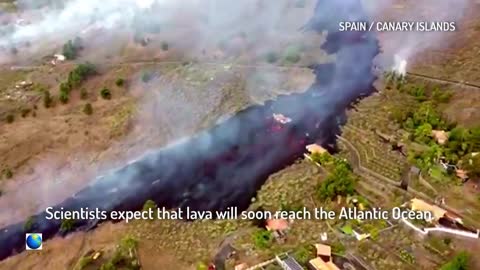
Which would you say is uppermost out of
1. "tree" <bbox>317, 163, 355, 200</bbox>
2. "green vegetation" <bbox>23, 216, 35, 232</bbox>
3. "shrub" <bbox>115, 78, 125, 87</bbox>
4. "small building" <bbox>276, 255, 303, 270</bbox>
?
"shrub" <bbox>115, 78, 125, 87</bbox>

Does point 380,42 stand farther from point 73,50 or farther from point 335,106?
point 73,50

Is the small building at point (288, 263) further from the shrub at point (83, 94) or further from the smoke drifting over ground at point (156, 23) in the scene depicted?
the smoke drifting over ground at point (156, 23)

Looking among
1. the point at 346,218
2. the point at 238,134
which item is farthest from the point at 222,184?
the point at 346,218

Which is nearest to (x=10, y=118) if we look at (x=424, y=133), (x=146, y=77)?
(x=146, y=77)

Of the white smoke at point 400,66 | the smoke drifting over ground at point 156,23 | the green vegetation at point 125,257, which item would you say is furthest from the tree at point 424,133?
the green vegetation at point 125,257

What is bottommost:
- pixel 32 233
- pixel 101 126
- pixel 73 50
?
pixel 32 233

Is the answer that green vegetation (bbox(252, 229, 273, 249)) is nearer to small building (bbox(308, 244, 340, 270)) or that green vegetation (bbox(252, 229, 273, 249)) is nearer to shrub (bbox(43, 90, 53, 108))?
small building (bbox(308, 244, 340, 270))

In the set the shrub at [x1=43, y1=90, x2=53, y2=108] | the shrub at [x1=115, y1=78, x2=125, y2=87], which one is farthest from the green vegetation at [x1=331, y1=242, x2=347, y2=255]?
the shrub at [x1=43, y1=90, x2=53, y2=108]
